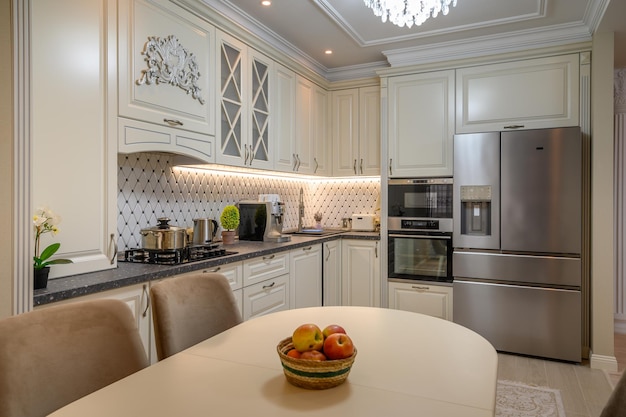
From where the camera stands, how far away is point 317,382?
0.95 meters

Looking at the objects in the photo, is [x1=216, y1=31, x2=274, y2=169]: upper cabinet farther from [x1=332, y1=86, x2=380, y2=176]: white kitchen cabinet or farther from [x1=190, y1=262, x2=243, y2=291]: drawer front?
[x1=332, y1=86, x2=380, y2=176]: white kitchen cabinet

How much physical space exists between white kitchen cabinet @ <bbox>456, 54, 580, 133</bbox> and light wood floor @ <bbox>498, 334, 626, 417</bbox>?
1893 millimetres

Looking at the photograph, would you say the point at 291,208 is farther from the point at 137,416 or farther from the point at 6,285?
the point at 137,416

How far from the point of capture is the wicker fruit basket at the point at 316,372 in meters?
0.94

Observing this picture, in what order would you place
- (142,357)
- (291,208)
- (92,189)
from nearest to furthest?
(142,357) < (92,189) < (291,208)

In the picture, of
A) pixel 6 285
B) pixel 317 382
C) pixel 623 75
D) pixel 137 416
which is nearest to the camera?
pixel 137 416

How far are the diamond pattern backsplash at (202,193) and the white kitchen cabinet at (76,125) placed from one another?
21.3 inches

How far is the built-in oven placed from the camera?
12.1 ft

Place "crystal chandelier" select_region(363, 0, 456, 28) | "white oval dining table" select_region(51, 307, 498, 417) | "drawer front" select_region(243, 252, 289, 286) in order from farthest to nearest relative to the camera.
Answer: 1. "drawer front" select_region(243, 252, 289, 286)
2. "crystal chandelier" select_region(363, 0, 456, 28)
3. "white oval dining table" select_region(51, 307, 498, 417)

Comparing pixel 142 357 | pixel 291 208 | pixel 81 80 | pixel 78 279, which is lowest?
pixel 142 357

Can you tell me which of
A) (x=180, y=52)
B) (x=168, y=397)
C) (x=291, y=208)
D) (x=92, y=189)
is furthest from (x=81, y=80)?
(x=291, y=208)

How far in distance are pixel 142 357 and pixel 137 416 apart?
41cm

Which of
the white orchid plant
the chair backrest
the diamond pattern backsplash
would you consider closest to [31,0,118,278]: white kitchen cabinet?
the white orchid plant

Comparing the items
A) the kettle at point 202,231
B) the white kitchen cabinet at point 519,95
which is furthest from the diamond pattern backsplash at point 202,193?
the white kitchen cabinet at point 519,95
